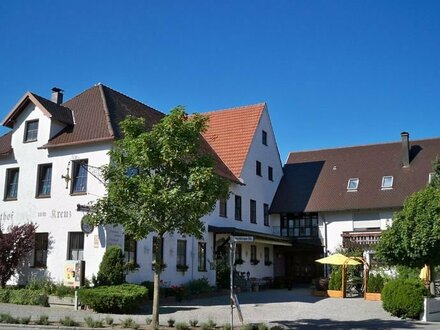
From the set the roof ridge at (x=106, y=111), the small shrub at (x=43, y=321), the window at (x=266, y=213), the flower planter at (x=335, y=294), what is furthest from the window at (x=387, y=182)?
the small shrub at (x=43, y=321)

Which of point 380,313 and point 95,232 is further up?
point 95,232

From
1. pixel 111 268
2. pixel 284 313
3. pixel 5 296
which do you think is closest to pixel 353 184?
pixel 284 313

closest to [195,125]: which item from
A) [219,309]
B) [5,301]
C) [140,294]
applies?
[140,294]

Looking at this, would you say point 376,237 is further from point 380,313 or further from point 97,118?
point 97,118

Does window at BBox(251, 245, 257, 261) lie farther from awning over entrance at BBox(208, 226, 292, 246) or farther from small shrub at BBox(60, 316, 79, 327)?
small shrub at BBox(60, 316, 79, 327)

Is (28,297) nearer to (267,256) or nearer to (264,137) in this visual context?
(267,256)

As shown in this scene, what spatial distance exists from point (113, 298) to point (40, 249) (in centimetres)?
705

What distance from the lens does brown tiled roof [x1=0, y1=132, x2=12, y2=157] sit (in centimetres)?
2428

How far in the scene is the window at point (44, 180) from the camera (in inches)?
909

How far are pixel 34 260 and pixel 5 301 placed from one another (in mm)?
2780

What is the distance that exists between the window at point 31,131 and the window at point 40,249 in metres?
4.55

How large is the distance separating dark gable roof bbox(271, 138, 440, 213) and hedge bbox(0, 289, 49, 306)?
18812 millimetres

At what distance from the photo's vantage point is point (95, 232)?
Result: 20719 millimetres

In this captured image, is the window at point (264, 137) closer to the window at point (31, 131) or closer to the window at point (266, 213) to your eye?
the window at point (266, 213)
